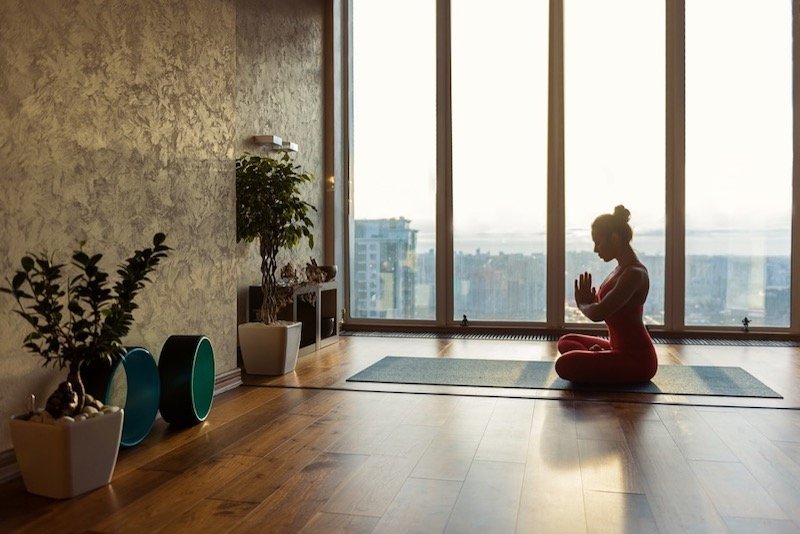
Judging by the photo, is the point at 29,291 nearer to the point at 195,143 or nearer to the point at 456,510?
the point at 195,143

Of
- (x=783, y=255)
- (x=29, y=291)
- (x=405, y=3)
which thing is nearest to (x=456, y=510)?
(x=29, y=291)

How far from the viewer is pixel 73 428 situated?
2197 millimetres

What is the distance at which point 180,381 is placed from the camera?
3059 millimetres

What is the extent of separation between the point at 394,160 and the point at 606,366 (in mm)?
3484

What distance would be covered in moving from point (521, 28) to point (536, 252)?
2016mm

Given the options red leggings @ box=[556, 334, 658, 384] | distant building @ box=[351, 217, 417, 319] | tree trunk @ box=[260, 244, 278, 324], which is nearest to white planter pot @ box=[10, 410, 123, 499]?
tree trunk @ box=[260, 244, 278, 324]

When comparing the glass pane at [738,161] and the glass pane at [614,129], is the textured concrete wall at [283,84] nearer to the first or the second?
the glass pane at [614,129]

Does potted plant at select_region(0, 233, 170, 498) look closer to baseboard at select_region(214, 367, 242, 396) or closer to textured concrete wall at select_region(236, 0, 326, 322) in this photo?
baseboard at select_region(214, 367, 242, 396)

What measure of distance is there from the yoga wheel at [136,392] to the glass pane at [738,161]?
4.73m

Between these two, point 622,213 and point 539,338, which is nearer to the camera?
point 622,213

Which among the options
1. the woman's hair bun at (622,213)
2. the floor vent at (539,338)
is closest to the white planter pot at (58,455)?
the woman's hair bun at (622,213)

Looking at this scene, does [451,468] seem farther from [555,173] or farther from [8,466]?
[555,173]

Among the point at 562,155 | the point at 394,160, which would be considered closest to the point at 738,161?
the point at 562,155

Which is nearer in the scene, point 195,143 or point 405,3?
point 195,143
